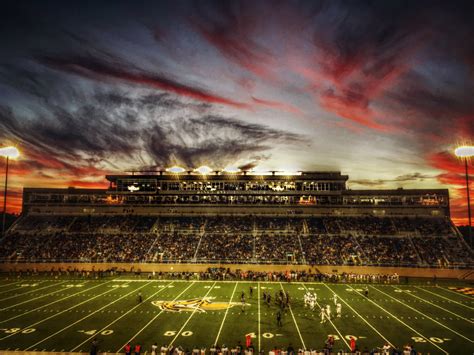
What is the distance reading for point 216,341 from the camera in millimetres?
18844

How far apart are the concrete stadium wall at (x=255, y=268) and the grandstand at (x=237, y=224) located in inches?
28.4

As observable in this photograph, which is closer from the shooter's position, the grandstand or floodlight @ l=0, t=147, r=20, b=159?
floodlight @ l=0, t=147, r=20, b=159

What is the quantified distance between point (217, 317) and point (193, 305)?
3.81 m

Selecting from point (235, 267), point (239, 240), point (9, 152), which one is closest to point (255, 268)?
point (235, 267)

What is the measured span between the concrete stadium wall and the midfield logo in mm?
15138

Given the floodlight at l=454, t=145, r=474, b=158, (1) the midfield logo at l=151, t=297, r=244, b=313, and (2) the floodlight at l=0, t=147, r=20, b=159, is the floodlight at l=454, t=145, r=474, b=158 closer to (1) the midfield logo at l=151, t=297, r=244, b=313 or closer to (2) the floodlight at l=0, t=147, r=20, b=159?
(1) the midfield logo at l=151, t=297, r=244, b=313

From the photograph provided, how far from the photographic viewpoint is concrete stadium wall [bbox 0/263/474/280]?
41.0 metres

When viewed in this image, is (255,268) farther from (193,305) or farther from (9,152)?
(9,152)

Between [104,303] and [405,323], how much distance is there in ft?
77.4

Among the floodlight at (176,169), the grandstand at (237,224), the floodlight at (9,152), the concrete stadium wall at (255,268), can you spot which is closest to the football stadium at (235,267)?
the concrete stadium wall at (255,268)

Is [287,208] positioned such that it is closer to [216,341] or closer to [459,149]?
[459,149]

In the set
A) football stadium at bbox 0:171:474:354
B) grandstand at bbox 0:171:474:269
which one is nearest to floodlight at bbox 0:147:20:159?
football stadium at bbox 0:171:474:354

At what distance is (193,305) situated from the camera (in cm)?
2670

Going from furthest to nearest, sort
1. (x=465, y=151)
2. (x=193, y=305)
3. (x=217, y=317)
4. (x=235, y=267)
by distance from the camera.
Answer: (x=235, y=267), (x=465, y=151), (x=193, y=305), (x=217, y=317)
